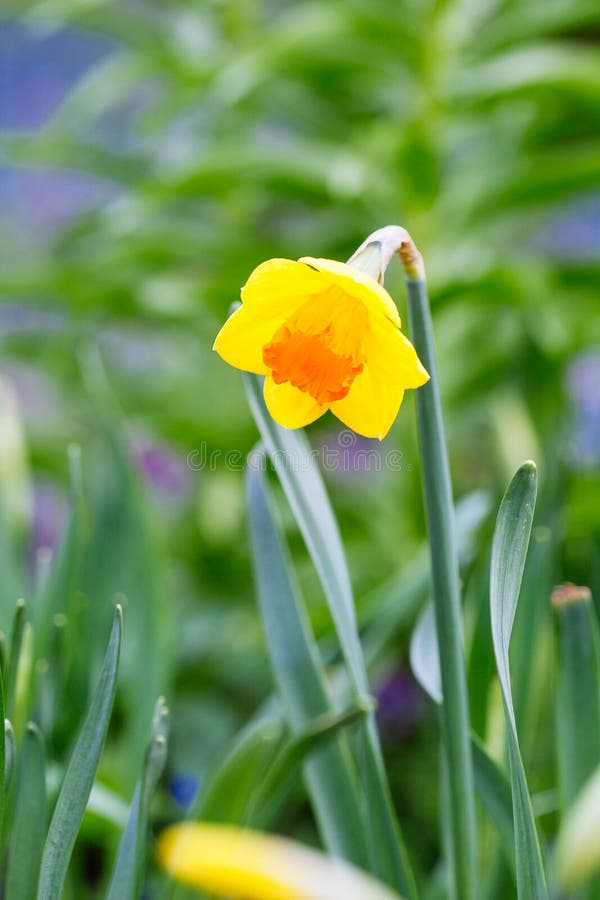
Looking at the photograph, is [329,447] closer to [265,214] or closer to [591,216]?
[265,214]

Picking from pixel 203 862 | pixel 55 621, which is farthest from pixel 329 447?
pixel 203 862

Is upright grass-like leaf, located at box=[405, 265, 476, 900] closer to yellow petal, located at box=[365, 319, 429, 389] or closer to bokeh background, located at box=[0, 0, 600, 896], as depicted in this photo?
yellow petal, located at box=[365, 319, 429, 389]

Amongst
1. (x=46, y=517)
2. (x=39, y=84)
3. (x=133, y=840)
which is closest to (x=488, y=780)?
(x=133, y=840)

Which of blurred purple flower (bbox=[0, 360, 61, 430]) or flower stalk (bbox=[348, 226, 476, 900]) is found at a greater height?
blurred purple flower (bbox=[0, 360, 61, 430])

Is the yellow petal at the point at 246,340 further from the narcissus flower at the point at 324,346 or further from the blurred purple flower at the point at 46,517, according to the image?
the blurred purple flower at the point at 46,517

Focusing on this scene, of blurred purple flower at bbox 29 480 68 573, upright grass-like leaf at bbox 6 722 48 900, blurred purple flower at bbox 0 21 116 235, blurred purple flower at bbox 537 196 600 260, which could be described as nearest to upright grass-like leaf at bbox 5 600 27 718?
upright grass-like leaf at bbox 6 722 48 900

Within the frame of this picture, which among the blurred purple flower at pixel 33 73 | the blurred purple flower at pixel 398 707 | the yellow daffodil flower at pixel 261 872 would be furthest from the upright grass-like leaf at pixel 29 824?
the blurred purple flower at pixel 33 73

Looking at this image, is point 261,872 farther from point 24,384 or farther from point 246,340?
point 24,384

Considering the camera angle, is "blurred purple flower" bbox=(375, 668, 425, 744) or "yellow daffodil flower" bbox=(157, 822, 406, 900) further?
"blurred purple flower" bbox=(375, 668, 425, 744)
